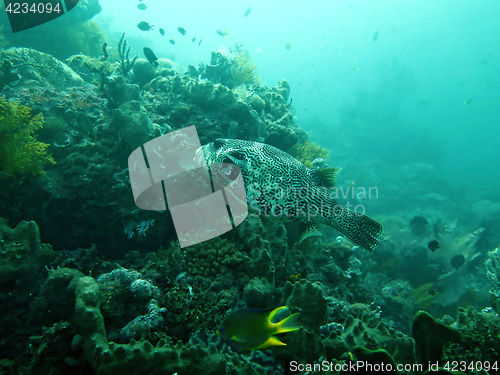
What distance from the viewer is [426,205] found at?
23.8 m

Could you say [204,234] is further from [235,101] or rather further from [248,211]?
[235,101]

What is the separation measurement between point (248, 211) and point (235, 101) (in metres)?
3.28

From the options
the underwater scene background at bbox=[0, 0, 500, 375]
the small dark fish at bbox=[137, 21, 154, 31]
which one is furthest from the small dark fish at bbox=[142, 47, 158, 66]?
the small dark fish at bbox=[137, 21, 154, 31]

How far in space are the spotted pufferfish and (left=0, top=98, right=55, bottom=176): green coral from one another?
10.6ft

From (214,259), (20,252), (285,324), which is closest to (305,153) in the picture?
(214,259)

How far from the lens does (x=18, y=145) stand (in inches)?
159

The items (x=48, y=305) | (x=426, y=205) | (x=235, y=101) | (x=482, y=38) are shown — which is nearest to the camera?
(x=48, y=305)

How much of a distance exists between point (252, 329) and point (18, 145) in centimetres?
509

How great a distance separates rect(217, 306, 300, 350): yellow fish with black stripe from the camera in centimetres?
237

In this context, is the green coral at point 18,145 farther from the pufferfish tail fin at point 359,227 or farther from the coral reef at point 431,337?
the coral reef at point 431,337

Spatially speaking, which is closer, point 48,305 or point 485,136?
point 48,305

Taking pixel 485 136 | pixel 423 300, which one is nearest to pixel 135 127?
pixel 423 300

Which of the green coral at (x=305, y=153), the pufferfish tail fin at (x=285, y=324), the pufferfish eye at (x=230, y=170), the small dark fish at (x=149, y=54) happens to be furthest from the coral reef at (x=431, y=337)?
the small dark fish at (x=149, y=54)

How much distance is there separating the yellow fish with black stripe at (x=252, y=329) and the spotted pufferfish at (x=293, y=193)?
5.81 ft
